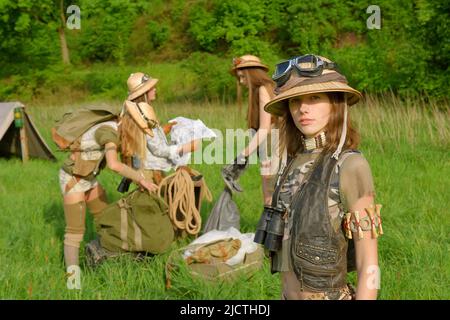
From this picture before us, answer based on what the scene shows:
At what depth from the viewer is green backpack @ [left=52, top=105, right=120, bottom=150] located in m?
4.13

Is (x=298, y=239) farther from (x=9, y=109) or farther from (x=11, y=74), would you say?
(x=11, y=74)

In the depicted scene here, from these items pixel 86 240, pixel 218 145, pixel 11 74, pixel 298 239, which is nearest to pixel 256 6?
pixel 11 74

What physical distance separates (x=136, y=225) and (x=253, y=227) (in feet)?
4.52

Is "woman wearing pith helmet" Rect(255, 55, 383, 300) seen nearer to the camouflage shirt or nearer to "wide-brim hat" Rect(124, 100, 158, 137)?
the camouflage shirt

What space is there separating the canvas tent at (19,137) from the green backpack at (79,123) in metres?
5.73

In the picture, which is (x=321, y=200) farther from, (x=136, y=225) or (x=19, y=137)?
(x=19, y=137)

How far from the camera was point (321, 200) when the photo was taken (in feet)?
6.15

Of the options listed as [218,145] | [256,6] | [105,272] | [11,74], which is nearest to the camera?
[105,272]

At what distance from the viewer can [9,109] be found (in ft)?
31.1

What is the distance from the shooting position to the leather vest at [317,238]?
188 centimetres

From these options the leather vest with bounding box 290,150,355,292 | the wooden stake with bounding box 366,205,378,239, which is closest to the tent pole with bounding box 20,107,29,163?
the leather vest with bounding box 290,150,355,292

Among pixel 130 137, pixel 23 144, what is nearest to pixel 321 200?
pixel 130 137

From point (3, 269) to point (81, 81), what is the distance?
26.8 metres

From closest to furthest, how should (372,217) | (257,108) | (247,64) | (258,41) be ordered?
1. (372,217)
2. (257,108)
3. (247,64)
4. (258,41)
